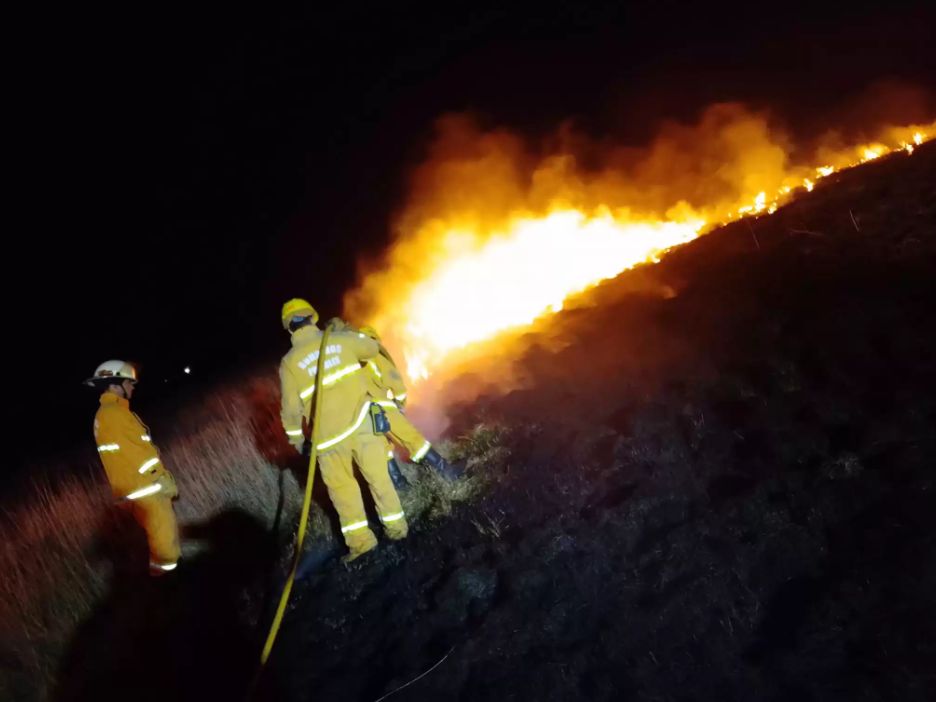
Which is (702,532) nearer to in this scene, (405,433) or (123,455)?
(405,433)

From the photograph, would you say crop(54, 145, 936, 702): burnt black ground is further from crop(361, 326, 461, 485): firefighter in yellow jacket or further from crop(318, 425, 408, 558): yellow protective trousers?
crop(361, 326, 461, 485): firefighter in yellow jacket

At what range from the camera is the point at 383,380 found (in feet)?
21.6

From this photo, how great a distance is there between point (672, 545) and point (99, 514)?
647cm

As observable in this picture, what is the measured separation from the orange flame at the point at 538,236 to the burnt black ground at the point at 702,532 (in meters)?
3.89

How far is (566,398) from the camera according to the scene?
767 centimetres

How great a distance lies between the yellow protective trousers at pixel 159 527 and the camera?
6504mm

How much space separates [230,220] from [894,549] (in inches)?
2143

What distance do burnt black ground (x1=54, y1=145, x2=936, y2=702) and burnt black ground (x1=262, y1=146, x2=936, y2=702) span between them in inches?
0.7

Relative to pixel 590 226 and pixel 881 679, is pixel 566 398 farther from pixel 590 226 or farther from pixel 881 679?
pixel 590 226

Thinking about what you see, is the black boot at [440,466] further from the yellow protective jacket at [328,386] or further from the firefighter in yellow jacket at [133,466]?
the firefighter in yellow jacket at [133,466]

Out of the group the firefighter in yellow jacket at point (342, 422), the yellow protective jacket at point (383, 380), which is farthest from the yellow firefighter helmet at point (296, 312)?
the yellow protective jacket at point (383, 380)

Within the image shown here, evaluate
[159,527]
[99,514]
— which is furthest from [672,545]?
[99,514]

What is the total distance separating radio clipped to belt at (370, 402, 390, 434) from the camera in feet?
19.6

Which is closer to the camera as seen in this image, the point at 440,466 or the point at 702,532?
the point at 702,532
